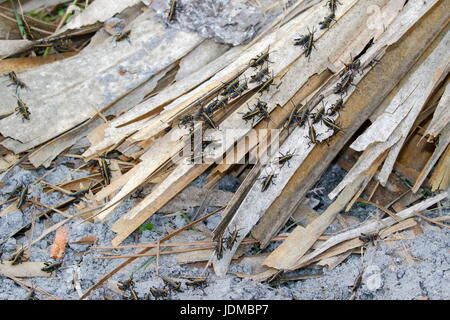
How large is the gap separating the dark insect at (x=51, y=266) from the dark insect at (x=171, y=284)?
1174 mm

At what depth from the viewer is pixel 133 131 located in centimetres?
534

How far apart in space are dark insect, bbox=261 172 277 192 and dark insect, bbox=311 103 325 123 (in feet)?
2.48

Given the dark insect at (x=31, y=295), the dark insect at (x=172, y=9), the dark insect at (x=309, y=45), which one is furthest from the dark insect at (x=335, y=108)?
the dark insect at (x=31, y=295)

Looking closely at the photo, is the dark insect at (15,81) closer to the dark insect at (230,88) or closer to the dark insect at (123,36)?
the dark insect at (123,36)

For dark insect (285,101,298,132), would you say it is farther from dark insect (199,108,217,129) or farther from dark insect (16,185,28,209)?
dark insect (16,185,28,209)

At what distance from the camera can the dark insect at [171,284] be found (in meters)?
4.82

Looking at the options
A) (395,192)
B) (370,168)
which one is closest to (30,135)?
(370,168)

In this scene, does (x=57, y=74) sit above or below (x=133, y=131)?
above

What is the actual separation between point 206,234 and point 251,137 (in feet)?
3.91

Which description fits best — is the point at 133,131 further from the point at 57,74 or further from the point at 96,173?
the point at 57,74

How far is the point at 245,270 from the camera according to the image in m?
5.05

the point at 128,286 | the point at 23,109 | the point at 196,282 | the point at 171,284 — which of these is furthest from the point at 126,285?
the point at 23,109

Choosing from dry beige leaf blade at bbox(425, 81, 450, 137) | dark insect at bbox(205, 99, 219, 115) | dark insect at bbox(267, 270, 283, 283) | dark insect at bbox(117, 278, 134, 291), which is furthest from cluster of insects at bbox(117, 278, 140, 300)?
dry beige leaf blade at bbox(425, 81, 450, 137)

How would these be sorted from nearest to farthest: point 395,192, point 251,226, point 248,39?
point 251,226 < point 395,192 < point 248,39
